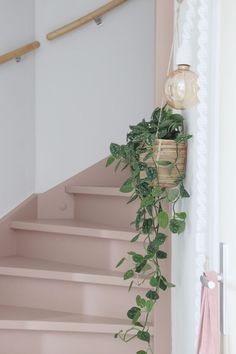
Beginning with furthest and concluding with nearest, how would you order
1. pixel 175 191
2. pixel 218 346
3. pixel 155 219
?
pixel 155 219 → pixel 175 191 → pixel 218 346

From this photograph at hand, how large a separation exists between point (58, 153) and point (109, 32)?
842mm

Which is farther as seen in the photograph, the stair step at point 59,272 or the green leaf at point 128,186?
the stair step at point 59,272

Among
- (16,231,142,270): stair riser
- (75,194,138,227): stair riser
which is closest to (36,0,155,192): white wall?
(75,194,138,227): stair riser

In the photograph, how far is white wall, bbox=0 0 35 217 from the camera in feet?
9.56

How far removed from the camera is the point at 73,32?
10.6 feet

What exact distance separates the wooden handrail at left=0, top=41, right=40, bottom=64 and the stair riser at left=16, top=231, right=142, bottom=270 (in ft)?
3.20

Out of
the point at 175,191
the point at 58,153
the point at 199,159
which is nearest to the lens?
the point at 199,159

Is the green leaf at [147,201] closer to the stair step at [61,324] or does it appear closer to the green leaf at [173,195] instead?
the green leaf at [173,195]

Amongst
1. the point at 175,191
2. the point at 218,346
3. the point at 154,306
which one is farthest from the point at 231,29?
the point at 154,306

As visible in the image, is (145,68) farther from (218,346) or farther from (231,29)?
(218,346)

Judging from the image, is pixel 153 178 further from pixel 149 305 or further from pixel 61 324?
pixel 61 324

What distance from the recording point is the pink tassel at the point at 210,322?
124 cm

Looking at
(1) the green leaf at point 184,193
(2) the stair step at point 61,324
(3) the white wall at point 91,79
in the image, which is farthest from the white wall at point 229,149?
(3) the white wall at point 91,79

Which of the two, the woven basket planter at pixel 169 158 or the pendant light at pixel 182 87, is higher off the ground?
the pendant light at pixel 182 87
